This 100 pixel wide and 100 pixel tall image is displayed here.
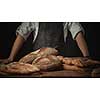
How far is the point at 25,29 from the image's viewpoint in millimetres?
2250

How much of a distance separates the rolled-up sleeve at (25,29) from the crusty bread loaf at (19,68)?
0.95ft

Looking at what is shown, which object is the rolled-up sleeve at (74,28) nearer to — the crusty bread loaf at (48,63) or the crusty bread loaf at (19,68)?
the crusty bread loaf at (48,63)

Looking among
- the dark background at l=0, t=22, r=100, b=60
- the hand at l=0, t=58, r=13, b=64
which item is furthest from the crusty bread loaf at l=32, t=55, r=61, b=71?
the hand at l=0, t=58, r=13, b=64

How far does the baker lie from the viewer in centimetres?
221

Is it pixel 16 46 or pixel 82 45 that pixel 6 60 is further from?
pixel 82 45

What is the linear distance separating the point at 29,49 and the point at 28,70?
0.72 ft

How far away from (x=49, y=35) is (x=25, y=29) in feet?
0.87

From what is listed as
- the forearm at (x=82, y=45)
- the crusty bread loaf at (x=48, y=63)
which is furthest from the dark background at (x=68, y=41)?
Result: the crusty bread loaf at (x=48, y=63)

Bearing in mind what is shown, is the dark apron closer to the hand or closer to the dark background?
the dark background

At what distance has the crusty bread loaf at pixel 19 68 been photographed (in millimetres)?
2199
